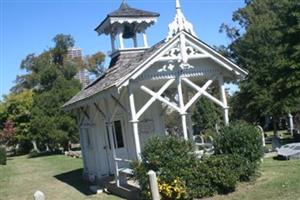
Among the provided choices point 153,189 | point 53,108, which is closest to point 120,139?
point 153,189

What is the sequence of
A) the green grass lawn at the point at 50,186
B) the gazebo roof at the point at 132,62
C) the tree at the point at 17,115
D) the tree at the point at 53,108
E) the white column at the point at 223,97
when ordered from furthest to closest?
1. the tree at the point at 17,115
2. the tree at the point at 53,108
3. the green grass lawn at the point at 50,186
4. the white column at the point at 223,97
5. the gazebo roof at the point at 132,62

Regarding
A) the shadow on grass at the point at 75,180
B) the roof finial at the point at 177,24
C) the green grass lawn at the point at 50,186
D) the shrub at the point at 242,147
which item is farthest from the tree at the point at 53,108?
the shrub at the point at 242,147

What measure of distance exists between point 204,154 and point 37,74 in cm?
5022

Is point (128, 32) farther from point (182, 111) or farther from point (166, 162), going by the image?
point (166, 162)

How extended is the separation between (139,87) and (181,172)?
3961 millimetres

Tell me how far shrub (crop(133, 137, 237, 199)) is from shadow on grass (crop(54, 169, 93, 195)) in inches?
235

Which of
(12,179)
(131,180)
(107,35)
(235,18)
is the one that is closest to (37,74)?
(235,18)

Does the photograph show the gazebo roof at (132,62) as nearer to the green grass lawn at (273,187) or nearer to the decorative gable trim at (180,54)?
the decorative gable trim at (180,54)

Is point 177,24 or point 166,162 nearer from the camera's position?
point 166,162

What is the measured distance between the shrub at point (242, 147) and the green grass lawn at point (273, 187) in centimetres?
45

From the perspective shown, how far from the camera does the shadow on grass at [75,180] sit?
2120 centimetres

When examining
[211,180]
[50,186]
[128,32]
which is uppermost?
[128,32]

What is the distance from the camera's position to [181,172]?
560 inches

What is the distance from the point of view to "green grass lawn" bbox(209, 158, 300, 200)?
12800mm
